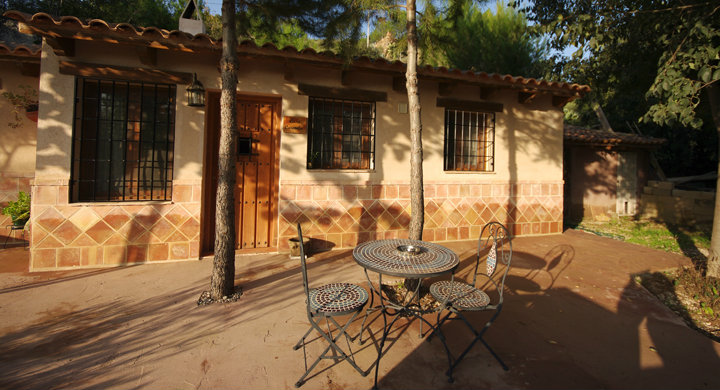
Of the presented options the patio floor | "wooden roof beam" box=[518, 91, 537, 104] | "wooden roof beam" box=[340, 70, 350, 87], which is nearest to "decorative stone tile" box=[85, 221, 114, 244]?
the patio floor

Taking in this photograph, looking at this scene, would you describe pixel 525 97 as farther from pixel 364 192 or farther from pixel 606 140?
pixel 606 140

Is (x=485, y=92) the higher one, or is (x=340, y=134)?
(x=485, y=92)

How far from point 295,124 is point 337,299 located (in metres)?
3.15

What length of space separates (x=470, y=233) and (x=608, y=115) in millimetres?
11584

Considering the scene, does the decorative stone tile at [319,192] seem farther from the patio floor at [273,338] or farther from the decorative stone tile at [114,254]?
the decorative stone tile at [114,254]

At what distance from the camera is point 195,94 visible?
415 centimetres

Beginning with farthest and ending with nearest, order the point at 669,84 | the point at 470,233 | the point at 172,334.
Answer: the point at 470,233, the point at 669,84, the point at 172,334

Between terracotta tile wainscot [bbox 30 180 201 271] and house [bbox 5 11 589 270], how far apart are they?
0.05 ft

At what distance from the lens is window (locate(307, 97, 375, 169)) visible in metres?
5.01

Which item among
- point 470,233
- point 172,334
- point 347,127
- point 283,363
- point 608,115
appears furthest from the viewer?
point 608,115

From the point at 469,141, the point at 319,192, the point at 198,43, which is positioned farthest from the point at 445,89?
the point at 198,43

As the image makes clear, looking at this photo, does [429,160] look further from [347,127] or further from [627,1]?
[627,1]

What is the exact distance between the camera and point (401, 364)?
215cm

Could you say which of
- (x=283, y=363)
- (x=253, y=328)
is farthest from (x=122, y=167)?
(x=283, y=363)
